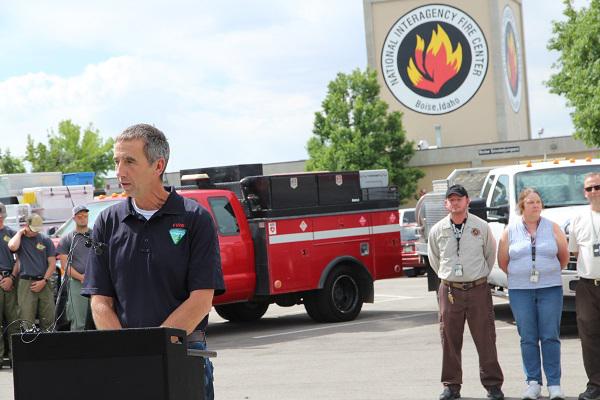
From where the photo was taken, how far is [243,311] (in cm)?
1847

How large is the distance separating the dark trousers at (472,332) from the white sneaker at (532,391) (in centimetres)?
28

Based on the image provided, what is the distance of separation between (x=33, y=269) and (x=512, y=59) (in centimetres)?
7123

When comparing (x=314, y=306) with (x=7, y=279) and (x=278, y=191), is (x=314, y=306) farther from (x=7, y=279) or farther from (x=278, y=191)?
(x=7, y=279)

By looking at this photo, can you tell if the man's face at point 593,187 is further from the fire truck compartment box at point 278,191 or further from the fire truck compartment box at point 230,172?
the fire truck compartment box at point 230,172

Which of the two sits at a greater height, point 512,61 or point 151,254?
point 512,61

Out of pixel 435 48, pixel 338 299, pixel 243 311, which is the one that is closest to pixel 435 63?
pixel 435 48

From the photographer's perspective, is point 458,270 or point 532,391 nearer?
point 532,391

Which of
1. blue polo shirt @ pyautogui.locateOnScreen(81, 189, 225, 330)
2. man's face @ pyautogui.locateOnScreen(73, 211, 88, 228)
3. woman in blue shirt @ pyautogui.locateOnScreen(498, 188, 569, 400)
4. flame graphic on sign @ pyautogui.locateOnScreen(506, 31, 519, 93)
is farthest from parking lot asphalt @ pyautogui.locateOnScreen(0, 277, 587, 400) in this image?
flame graphic on sign @ pyautogui.locateOnScreen(506, 31, 519, 93)

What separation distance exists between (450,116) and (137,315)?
2806 inches

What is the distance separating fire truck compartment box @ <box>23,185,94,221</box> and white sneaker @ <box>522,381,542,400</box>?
50.9ft

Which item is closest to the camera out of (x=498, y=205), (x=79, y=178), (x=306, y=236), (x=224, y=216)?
(x=498, y=205)

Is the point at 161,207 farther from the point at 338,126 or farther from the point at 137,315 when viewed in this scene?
the point at 338,126

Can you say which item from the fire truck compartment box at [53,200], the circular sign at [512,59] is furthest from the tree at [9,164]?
the fire truck compartment box at [53,200]

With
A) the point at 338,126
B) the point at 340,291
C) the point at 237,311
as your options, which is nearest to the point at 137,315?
the point at 340,291
